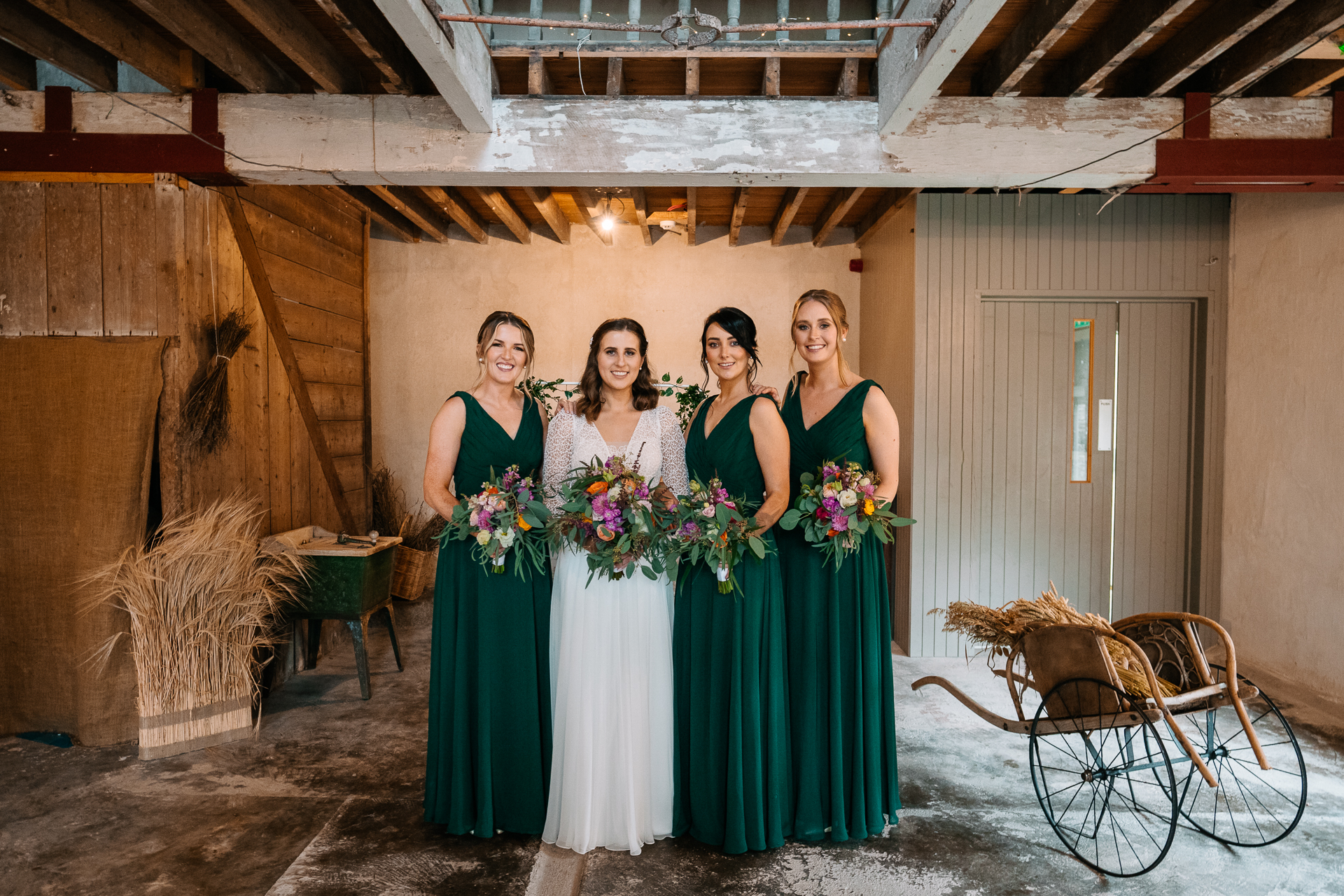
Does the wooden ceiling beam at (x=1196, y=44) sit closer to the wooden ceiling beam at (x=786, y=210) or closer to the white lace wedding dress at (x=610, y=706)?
the wooden ceiling beam at (x=786, y=210)

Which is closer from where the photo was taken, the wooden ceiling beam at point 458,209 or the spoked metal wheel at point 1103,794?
the spoked metal wheel at point 1103,794

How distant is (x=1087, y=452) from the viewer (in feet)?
16.4

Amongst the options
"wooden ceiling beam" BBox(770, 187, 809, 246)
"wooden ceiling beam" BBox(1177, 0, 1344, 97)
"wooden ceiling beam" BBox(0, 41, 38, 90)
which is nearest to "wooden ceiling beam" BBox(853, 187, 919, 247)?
"wooden ceiling beam" BBox(770, 187, 809, 246)

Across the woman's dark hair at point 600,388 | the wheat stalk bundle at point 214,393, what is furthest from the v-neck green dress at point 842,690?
the wheat stalk bundle at point 214,393

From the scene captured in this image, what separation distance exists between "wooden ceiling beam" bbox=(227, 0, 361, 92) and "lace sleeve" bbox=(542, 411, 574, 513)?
5.71 ft

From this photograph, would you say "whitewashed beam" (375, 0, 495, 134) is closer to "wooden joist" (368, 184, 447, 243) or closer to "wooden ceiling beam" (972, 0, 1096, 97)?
"wooden joist" (368, 184, 447, 243)

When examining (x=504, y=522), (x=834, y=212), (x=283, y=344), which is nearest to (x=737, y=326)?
(x=504, y=522)

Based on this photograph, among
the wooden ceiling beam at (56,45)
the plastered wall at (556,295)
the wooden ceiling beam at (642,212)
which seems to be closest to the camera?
Result: the wooden ceiling beam at (56,45)

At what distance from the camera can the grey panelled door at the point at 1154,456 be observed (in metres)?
4.95

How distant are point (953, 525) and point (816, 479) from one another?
8.17 ft

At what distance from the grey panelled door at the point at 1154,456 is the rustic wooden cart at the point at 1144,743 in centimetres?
179

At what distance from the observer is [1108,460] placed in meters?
5.00

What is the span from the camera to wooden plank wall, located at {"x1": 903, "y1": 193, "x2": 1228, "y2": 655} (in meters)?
4.82

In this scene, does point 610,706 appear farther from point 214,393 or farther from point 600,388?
point 214,393
